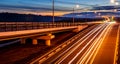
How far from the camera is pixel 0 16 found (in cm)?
17575

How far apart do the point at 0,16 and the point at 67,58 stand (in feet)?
467

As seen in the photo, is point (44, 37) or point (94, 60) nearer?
point (94, 60)

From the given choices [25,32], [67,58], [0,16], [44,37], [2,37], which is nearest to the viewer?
[2,37]

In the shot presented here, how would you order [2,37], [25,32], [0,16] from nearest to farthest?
[2,37] → [25,32] → [0,16]

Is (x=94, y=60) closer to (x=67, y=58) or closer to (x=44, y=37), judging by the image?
(x=67, y=58)

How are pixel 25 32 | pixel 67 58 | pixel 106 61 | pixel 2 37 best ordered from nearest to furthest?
pixel 2 37, pixel 106 61, pixel 67 58, pixel 25 32

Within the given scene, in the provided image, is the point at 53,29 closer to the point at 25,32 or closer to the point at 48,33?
the point at 48,33

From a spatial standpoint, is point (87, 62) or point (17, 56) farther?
point (17, 56)

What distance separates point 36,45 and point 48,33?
3875mm

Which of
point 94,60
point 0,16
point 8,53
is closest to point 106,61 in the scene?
point 94,60

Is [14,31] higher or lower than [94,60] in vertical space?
higher

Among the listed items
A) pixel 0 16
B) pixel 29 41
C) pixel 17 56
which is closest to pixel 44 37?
pixel 29 41

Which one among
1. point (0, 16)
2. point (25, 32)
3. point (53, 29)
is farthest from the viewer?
point (0, 16)

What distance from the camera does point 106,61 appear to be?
37.1 metres
